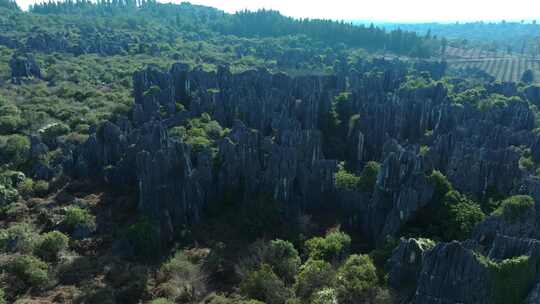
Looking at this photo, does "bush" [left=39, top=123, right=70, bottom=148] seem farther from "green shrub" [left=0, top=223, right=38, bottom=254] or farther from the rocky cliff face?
"green shrub" [left=0, top=223, right=38, bottom=254]

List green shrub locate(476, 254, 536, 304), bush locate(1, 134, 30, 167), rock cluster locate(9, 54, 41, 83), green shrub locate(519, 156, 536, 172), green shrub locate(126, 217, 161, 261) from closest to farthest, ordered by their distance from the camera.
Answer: green shrub locate(476, 254, 536, 304) < green shrub locate(126, 217, 161, 261) < green shrub locate(519, 156, 536, 172) < bush locate(1, 134, 30, 167) < rock cluster locate(9, 54, 41, 83)

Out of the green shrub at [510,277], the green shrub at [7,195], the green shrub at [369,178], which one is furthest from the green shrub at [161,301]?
the green shrub at [7,195]

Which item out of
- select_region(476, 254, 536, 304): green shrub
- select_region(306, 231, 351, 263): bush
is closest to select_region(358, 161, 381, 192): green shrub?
select_region(306, 231, 351, 263): bush

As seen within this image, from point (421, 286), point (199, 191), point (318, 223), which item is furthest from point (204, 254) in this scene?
point (421, 286)

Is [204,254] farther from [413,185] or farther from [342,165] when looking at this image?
[342,165]

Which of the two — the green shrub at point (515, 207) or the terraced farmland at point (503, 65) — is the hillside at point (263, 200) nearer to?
the green shrub at point (515, 207)

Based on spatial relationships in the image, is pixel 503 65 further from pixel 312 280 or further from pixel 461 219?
pixel 312 280

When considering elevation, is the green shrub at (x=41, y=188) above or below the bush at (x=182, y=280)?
above
